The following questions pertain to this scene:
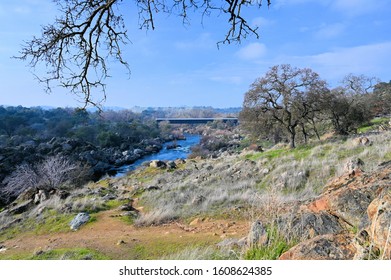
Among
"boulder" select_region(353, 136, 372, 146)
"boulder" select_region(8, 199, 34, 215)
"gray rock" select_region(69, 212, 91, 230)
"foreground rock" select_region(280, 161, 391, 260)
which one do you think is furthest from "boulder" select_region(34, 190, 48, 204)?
"boulder" select_region(353, 136, 372, 146)

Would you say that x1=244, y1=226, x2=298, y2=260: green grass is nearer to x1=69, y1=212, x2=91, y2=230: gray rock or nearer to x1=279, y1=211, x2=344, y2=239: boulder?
x1=279, y1=211, x2=344, y2=239: boulder

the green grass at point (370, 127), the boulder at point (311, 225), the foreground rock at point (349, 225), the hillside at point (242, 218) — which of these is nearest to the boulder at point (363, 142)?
the hillside at point (242, 218)

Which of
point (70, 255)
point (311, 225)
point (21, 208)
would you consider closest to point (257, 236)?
point (311, 225)

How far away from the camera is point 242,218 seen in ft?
27.8

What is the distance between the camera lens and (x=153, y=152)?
5519cm

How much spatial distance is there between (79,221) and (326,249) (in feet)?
31.2

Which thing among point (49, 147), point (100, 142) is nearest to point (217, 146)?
point (100, 142)

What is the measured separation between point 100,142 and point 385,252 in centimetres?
6243

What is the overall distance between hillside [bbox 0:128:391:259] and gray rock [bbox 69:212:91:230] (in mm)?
214

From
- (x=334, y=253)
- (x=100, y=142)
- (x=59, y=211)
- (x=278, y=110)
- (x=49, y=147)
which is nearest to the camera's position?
(x=334, y=253)

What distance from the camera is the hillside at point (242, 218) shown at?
2852 mm

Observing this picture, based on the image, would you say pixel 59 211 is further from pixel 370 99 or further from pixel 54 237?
pixel 370 99

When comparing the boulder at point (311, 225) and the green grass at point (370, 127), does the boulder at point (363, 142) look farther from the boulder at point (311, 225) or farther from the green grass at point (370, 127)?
the green grass at point (370, 127)

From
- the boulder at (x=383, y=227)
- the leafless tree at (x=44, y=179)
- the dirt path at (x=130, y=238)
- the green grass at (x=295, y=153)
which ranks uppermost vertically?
the boulder at (x=383, y=227)
